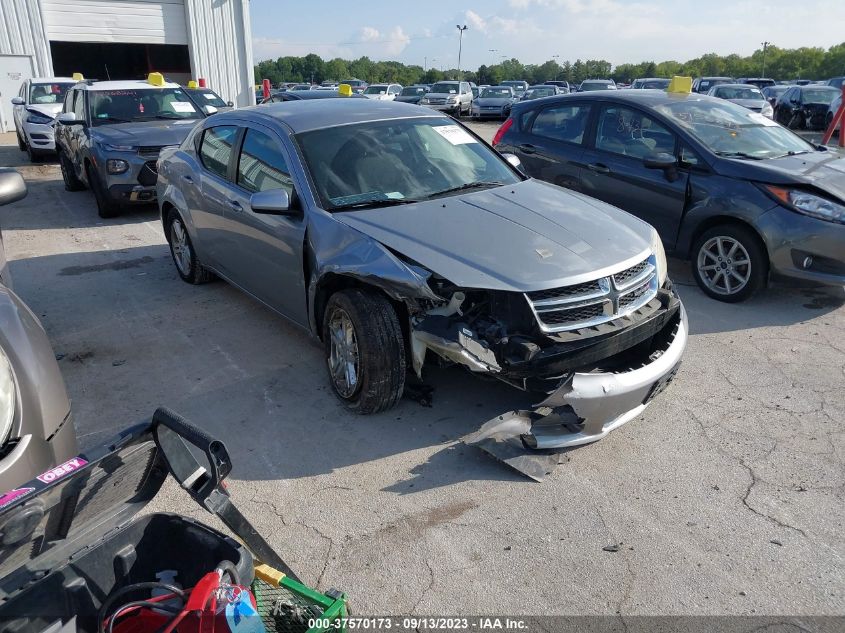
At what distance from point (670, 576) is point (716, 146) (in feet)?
14.9

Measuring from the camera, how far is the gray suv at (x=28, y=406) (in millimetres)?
2139

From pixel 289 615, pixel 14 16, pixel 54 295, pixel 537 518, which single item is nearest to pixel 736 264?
pixel 537 518

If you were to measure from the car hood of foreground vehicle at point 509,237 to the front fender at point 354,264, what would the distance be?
2.3 inches

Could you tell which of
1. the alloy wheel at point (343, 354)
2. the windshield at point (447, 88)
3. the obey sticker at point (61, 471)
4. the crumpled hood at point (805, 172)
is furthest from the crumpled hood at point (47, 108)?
the windshield at point (447, 88)

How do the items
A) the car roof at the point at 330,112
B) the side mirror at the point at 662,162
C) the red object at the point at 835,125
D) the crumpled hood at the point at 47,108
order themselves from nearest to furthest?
1. the car roof at the point at 330,112
2. the side mirror at the point at 662,162
3. the red object at the point at 835,125
4. the crumpled hood at the point at 47,108

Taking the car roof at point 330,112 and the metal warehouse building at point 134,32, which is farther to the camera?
the metal warehouse building at point 134,32

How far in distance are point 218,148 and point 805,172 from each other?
16.3 ft

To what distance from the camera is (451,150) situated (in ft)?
15.8

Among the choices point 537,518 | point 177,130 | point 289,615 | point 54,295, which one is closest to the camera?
point 289,615

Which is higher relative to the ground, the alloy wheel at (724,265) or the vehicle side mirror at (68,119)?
the vehicle side mirror at (68,119)

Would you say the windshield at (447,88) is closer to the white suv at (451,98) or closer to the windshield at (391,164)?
the white suv at (451,98)

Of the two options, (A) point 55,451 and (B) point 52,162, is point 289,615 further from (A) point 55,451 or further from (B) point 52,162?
(B) point 52,162

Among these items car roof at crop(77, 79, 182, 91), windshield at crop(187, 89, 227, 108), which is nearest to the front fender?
car roof at crop(77, 79, 182, 91)

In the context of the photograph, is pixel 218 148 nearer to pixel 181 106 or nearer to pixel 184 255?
pixel 184 255
